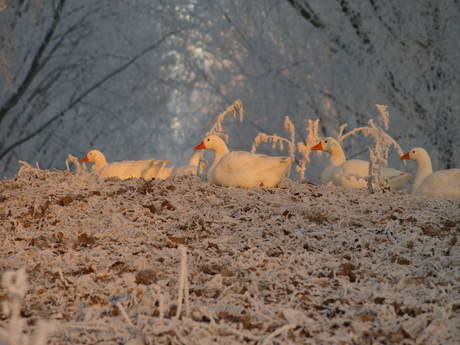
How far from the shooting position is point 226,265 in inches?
136

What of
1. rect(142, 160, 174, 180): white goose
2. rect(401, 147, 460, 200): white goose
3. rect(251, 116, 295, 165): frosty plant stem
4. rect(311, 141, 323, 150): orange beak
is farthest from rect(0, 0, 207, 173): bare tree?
rect(401, 147, 460, 200): white goose

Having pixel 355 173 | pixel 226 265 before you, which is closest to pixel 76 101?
pixel 355 173

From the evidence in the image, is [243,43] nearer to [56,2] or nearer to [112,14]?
[112,14]

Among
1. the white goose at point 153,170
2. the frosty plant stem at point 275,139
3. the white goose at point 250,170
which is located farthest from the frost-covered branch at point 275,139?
the white goose at point 153,170

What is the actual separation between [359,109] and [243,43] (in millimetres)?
4655

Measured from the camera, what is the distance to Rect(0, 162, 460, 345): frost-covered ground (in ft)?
8.27

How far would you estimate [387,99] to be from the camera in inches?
508

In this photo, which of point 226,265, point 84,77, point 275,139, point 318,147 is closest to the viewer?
point 226,265

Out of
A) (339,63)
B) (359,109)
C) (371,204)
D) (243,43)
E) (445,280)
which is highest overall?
(243,43)

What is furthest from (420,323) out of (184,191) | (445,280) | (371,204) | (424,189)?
(424,189)

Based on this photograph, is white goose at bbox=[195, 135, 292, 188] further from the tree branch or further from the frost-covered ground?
the tree branch

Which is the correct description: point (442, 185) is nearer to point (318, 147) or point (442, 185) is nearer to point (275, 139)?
point (318, 147)

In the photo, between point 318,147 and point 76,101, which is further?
point 76,101

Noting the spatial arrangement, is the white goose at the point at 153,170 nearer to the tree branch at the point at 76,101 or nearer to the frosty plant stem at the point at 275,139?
the frosty plant stem at the point at 275,139
